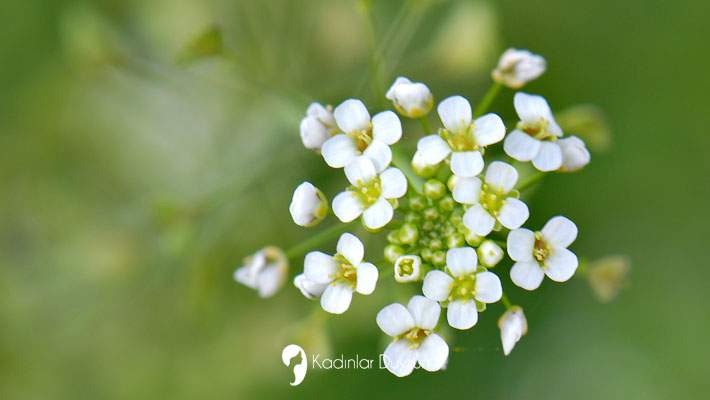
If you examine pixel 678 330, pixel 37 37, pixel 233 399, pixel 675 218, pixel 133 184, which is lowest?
pixel 233 399

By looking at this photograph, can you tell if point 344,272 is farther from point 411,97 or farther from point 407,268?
point 411,97

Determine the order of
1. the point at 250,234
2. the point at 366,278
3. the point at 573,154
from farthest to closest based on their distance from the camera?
the point at 250,234, the point at 573,154, the point at 366,278

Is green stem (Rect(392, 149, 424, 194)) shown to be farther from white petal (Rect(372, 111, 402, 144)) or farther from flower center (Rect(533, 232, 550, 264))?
flower center (Rect(533, 232, 550, 264))

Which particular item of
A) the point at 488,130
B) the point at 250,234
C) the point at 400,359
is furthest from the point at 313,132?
the point at 250,234

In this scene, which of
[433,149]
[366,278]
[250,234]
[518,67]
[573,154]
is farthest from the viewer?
[250,234]

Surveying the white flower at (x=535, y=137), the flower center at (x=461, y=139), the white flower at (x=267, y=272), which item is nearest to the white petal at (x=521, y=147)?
the white flower at (x=535, y=137)

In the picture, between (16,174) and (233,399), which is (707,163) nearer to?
(233,399)

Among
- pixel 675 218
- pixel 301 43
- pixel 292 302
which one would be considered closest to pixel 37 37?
pixel 301 43
